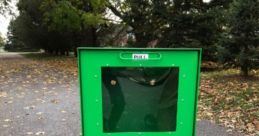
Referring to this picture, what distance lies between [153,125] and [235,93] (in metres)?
5.65

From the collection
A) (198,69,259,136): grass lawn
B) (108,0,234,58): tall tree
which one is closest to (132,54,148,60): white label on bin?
(198,69,259,136): grass lawn

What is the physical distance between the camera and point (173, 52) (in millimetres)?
3264

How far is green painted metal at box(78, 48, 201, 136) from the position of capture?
3.23 metres

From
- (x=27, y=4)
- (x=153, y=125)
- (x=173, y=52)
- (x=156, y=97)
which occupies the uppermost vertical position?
(x=27, y=4)

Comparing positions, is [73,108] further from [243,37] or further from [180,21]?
[180,21]

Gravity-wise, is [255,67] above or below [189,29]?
below

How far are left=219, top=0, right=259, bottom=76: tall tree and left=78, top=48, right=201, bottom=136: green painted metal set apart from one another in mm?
7974

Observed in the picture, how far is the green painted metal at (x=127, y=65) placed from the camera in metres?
3.23

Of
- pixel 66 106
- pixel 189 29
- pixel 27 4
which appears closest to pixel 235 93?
pixel 66 106

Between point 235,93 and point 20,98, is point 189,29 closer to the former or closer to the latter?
point 235,93

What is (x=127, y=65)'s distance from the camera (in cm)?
328

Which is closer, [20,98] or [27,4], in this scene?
[20,98]

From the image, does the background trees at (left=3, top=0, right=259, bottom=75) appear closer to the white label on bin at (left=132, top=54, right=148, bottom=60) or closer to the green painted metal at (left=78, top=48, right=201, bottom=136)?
the green painted metal at (left=78, top=48, right=201, bottom=136)

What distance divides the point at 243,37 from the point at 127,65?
27.9 ft
